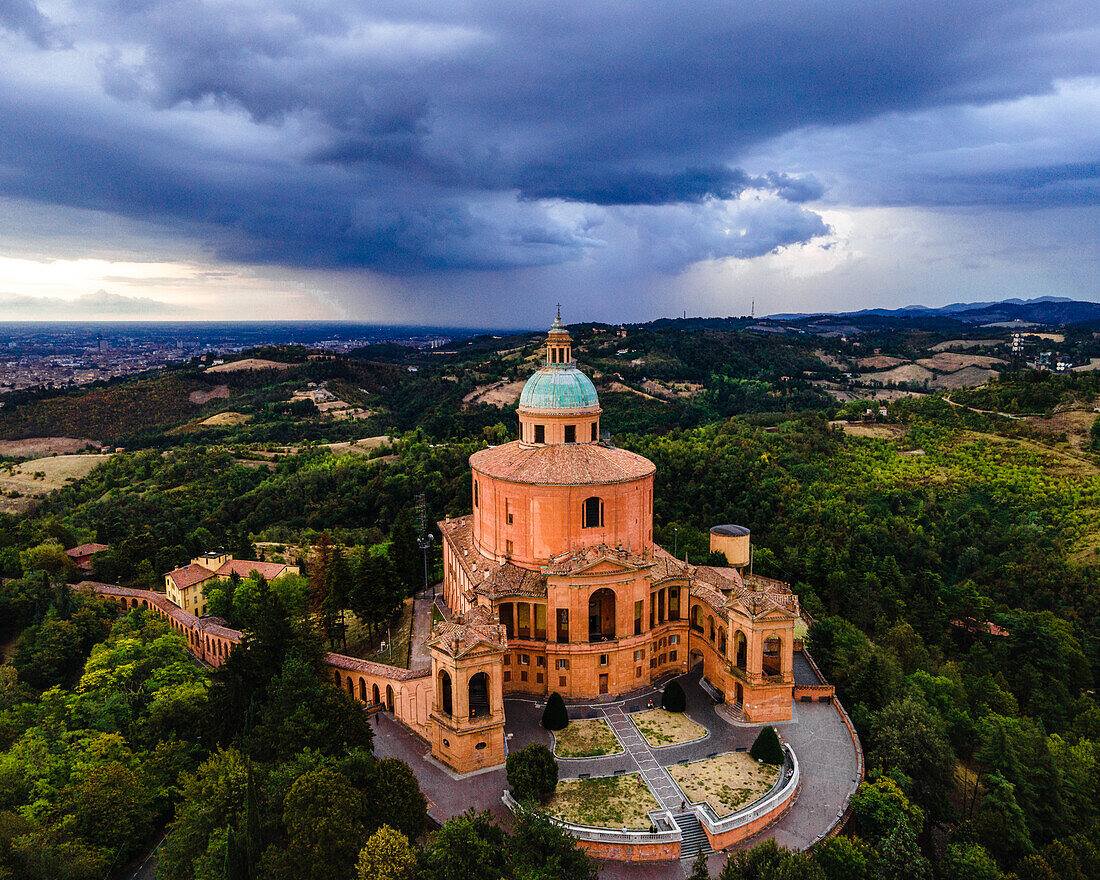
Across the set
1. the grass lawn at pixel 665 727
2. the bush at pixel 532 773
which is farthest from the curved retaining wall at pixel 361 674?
the grass lawn at pixel 665 727

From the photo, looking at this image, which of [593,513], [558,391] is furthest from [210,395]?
[593,513]

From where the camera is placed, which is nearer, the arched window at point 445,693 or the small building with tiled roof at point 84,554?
the arched window at point 445,693

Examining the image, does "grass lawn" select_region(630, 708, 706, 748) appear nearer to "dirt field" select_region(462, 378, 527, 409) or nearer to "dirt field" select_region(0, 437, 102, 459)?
"dirt field" select_region(462, 378, 527, 409)

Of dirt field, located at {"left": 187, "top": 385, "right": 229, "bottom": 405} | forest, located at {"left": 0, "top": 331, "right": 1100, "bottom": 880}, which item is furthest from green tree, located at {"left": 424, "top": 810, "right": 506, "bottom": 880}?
dirt field, located at {"left": 187, "top": 385, "right": 229, "bottom": 405}

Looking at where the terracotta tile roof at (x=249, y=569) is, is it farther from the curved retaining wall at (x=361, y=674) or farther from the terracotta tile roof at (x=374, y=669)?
the terracotta tile roof at (x=374, y=669)

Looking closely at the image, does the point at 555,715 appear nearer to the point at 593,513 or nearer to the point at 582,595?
the point at 582,595

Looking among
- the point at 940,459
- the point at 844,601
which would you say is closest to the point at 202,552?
the point at 844,601
